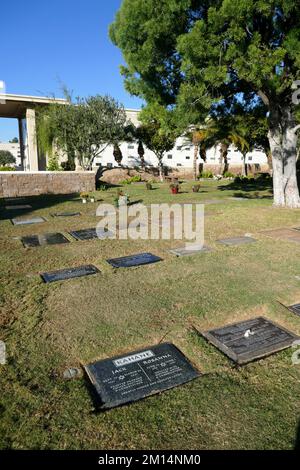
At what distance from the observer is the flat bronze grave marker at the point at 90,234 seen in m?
8.28

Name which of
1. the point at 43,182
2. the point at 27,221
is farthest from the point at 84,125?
the point at 27,221

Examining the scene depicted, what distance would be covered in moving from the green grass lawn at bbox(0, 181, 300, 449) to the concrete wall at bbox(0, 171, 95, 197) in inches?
440

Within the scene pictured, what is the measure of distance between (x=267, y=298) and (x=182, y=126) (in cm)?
848

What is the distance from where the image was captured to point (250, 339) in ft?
11.7

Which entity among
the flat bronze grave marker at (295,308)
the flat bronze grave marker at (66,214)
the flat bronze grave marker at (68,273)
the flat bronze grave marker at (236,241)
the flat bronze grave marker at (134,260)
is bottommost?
the flat bronze grave marker at (295,308)

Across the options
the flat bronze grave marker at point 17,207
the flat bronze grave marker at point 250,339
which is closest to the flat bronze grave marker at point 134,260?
the flat bronze grave marker at point 250,339

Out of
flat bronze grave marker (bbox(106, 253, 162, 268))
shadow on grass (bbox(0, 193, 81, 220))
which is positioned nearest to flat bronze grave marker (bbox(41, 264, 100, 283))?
flat bronze grave marker (bbox(106, 253, 162, 268))

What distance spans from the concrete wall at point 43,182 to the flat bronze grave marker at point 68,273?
13245mm

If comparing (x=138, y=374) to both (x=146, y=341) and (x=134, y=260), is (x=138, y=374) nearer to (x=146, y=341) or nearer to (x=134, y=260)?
(x=146, y=341)

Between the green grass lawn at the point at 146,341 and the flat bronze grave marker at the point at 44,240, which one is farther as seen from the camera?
the flat bronze grave marker at the point at 44,240

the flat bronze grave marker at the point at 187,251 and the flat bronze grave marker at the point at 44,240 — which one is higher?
the flat bronze grave marker at the point at 44,240

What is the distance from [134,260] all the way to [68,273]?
141cm

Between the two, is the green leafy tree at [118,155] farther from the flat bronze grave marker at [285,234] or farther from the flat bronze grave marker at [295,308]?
the flat bronze grave marker at [295,308]

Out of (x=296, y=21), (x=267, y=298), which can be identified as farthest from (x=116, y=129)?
(x=267, y=298)
